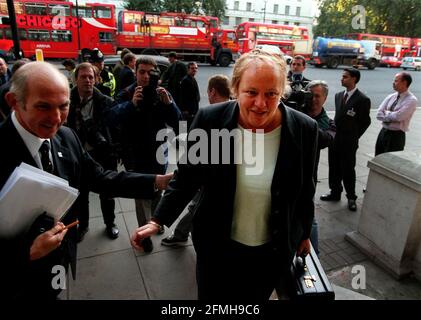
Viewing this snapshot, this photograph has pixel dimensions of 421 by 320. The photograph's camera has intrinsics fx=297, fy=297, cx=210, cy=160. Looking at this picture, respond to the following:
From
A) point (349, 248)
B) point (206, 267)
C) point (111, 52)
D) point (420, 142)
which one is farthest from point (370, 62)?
point (206, 267)

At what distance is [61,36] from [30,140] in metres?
21.5

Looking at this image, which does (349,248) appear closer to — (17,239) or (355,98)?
(355,98)

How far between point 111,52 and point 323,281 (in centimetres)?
2264

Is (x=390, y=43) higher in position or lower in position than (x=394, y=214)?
higher

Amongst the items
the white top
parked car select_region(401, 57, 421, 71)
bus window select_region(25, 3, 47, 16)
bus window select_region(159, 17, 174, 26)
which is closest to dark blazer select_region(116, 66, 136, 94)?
the white top

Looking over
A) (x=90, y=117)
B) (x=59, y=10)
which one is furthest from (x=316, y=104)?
(x=59, y=10)

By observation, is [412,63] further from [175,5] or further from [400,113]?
[400,113]

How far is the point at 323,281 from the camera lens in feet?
5.50

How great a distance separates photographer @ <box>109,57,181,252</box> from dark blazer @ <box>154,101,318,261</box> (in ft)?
4.70

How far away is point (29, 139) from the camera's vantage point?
4.76 feet

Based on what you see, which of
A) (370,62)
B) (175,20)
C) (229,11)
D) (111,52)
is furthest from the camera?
(229,11)

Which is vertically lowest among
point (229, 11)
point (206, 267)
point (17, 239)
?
point (206, 267)

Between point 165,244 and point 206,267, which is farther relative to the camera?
point 165,244

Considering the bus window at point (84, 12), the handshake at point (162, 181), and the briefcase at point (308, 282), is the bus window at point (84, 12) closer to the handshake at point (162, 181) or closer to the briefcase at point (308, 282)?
the handshake at point (162, 181)
